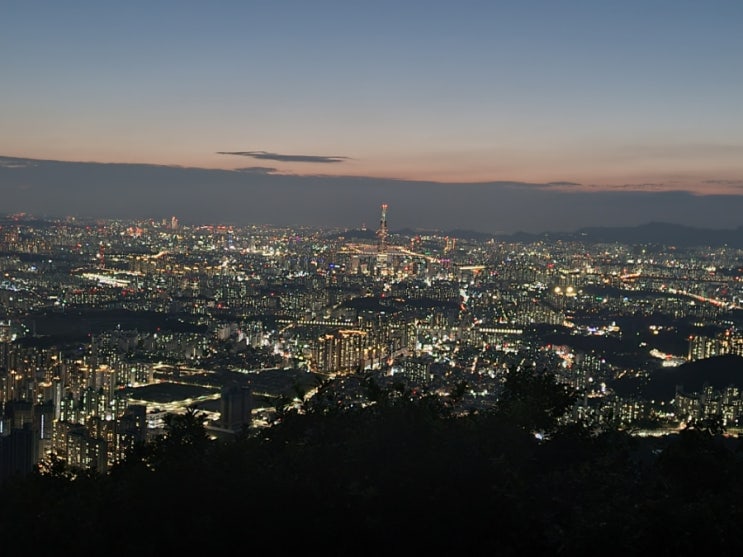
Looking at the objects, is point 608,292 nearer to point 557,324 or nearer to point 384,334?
point 557,324

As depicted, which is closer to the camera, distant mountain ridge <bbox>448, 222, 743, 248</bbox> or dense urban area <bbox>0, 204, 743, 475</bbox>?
dense urban area <bbox>0, 204, 743, 475</bbox>

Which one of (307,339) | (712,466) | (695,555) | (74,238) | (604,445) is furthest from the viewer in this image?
(74,238)

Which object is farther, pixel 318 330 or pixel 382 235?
pixel 382 235

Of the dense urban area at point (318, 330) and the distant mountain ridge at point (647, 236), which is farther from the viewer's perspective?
the distant mountain ridge at point (647, 236)

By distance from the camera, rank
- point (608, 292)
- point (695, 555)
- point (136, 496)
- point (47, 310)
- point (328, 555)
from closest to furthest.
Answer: point (695, 555) < point (328, 555) < point (136, 496) < point (47, 310) < point (608, 292)

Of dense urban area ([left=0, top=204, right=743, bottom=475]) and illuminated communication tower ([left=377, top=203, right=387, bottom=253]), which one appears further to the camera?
illuminated communication tower ([left=377, top=203, right=387, bottom=253])

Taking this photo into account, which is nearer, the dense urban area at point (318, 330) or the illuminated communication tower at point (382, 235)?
the dense urban area at point (318, 330)

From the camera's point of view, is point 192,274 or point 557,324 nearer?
point 557,324

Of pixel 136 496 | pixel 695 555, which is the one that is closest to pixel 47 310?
pixel 136 496
